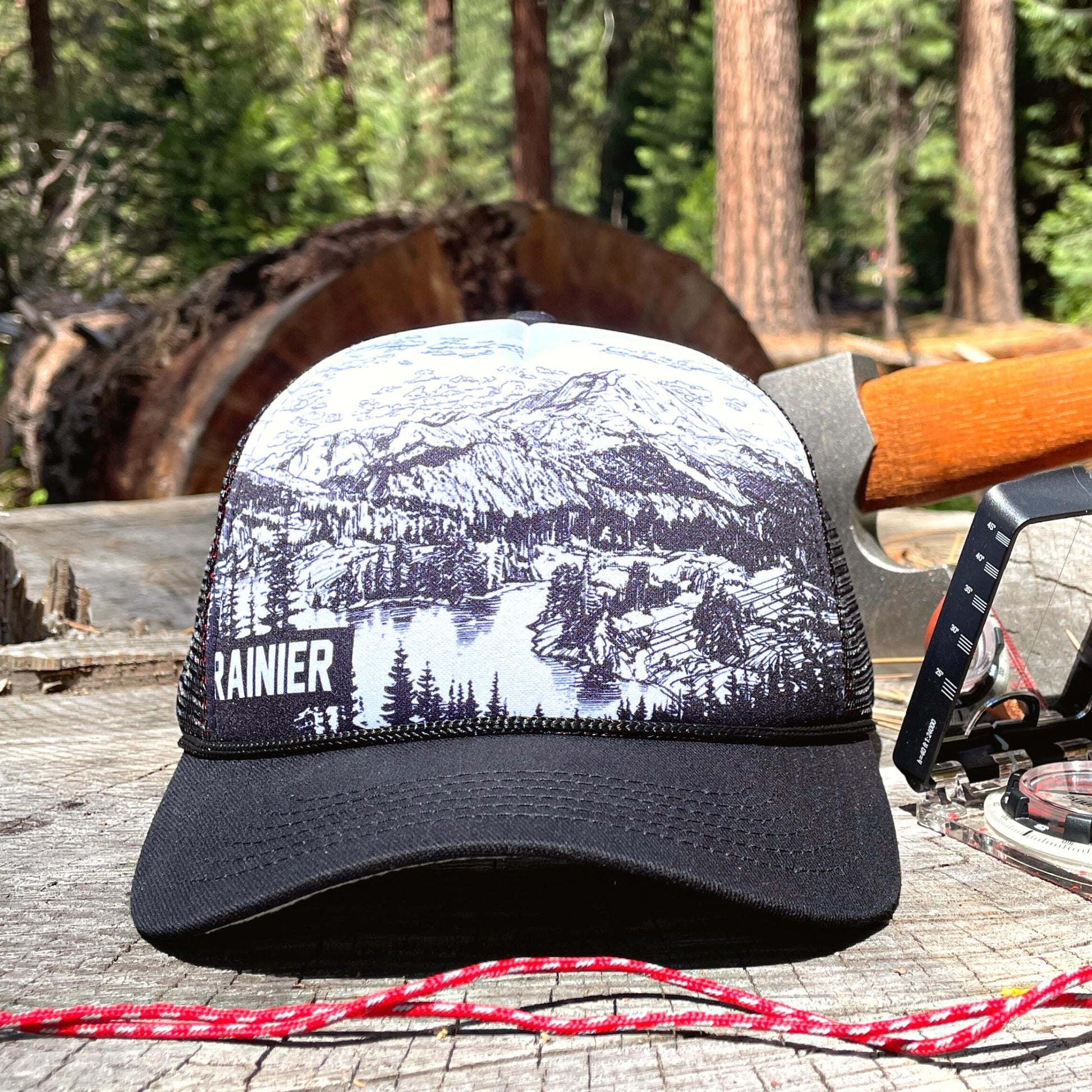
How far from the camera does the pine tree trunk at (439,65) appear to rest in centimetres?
1346

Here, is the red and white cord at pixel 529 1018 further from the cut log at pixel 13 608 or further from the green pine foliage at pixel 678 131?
the green pine foliage at pixel 678 131

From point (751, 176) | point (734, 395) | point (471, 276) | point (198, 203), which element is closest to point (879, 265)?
point (751, 176)

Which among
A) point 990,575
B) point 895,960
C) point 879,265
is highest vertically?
point 879,265

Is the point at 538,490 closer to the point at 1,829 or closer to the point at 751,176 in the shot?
the point at 1,829

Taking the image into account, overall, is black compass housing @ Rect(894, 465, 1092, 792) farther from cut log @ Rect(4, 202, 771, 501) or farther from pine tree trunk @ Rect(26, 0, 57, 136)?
pine tree trunk @ Rect(26, 0, 57, 136)

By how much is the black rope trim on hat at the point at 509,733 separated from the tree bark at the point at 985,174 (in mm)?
12193

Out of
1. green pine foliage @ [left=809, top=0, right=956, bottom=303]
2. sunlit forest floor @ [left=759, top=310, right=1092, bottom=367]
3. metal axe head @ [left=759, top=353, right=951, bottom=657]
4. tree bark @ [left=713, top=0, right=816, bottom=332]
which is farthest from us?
green pine foliage @ [left=809, top=0, right=956, bottom=303]

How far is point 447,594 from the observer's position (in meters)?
1.02

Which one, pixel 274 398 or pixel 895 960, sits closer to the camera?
pixel 895 960

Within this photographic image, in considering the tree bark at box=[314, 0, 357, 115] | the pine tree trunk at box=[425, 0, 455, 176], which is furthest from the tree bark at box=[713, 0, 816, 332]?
the pine tree trunk at box=[425, 0, 455, 176]

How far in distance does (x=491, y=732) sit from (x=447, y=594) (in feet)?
0.43

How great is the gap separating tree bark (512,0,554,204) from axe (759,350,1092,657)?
9.90m

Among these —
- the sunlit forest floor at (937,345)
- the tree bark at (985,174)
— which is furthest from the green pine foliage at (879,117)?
the sunlit forest floor at (937,345)

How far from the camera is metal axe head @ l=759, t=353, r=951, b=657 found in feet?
5.95
